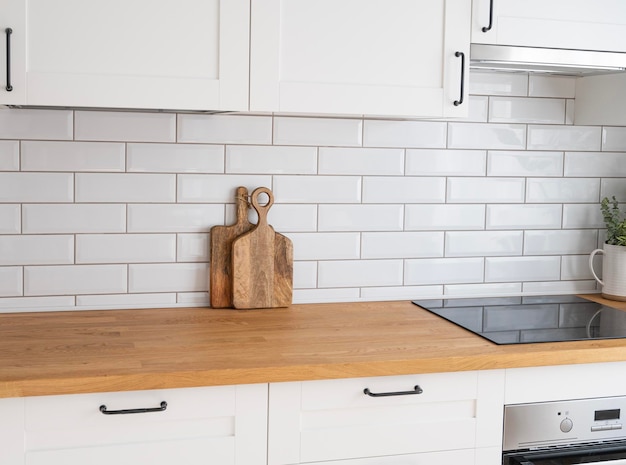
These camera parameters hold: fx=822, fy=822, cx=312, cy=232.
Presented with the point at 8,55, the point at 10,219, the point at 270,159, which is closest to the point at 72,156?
the point at 10,219

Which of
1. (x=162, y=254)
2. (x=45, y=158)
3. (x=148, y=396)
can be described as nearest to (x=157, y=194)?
(x=162, y=254)

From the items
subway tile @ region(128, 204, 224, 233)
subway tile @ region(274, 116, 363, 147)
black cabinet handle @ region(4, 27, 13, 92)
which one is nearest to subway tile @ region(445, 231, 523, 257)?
subway tile @ region(274, 116, 363, 147)

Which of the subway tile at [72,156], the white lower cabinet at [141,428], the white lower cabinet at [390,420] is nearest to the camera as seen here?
the white lower cabinet at [141,428]

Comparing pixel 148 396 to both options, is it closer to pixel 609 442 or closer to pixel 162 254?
pixel 162 254

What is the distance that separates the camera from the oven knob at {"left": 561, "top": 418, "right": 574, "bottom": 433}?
7.15 ft

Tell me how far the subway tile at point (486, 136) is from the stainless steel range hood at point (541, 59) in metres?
0.26

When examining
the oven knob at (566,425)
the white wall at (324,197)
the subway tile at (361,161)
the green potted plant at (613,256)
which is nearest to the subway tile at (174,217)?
the white wall at (324,197)

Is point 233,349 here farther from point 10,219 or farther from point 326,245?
point 10,219

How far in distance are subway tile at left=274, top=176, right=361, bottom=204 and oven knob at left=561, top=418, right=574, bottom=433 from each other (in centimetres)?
95

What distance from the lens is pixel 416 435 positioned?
6.80 feet

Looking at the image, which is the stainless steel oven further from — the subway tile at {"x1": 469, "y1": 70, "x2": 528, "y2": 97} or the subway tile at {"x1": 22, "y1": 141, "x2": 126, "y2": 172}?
the subway tile at {"x1": 22, "y1": 141, "x2": 126, "y2": 172}

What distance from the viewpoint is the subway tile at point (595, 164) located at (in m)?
2.92

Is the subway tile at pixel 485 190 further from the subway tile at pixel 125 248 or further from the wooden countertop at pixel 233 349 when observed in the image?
the subway tile at pixel 125 248

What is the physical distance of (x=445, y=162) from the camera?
2.77 metres
